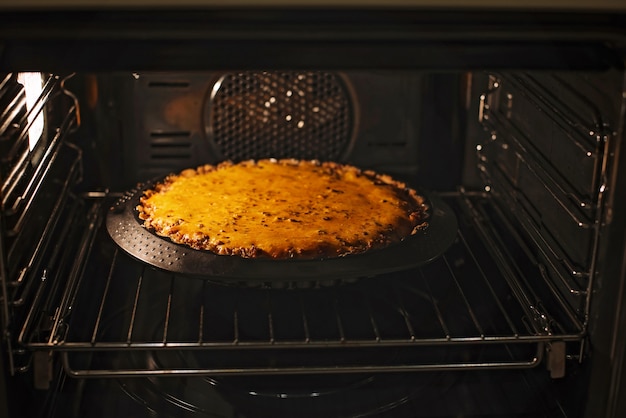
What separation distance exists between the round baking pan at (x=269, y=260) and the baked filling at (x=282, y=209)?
26 millimetres

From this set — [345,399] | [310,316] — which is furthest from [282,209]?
[345,399]

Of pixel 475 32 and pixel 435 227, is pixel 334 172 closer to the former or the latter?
pixel 435 227

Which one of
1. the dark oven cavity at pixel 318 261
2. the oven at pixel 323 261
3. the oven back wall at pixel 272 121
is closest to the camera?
the oven at pixel 323 261

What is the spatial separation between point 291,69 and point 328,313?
55cm

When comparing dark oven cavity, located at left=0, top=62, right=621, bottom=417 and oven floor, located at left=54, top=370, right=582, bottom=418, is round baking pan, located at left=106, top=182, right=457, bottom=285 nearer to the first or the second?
dark oven cavity, located at left=0, top=62, right=621, bottom=417

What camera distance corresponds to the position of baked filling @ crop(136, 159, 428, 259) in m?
1.32

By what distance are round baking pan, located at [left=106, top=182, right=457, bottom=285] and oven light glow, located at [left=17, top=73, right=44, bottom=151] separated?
0.59ft

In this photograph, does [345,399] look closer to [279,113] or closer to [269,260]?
[269,260]

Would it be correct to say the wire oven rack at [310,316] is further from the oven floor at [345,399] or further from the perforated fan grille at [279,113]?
the perforated fan grille at [279,113]

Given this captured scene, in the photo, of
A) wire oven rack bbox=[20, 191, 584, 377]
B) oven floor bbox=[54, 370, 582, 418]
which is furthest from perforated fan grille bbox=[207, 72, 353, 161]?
oven floor bbox=[54, 370, 582, 418]

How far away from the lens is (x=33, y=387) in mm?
1157

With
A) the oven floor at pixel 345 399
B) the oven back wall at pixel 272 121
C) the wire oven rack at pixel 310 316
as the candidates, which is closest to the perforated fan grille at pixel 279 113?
the oven back wall at pixel 272 121

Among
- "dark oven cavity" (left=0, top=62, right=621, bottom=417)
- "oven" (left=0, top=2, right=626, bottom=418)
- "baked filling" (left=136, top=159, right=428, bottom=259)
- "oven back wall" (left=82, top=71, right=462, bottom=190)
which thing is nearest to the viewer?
"oven" (left=0, top=2, right=626, bottom=418)

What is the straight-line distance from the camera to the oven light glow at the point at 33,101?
1.26 meters
